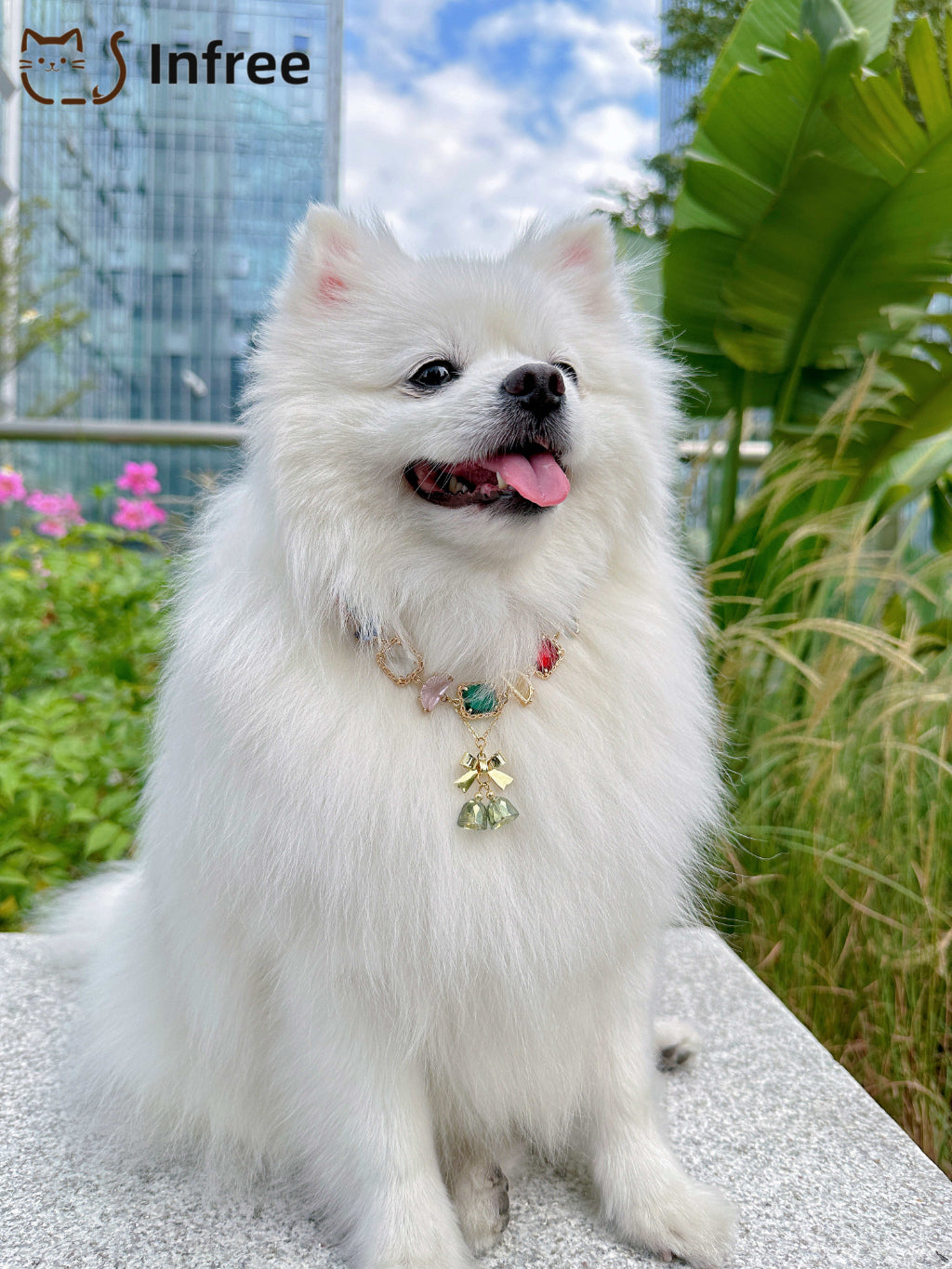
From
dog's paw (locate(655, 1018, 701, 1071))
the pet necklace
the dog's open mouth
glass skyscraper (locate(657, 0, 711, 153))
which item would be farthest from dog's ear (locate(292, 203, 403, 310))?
glass skyscraper (locate(657, 0, 711, 153))

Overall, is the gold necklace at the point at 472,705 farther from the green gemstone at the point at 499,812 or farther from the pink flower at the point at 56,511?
the pink flower at the point at 56,511

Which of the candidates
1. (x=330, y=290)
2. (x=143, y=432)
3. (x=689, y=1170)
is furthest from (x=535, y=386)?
(x=143, y=432)

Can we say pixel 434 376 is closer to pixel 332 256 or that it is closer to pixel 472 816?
pixel 332 256

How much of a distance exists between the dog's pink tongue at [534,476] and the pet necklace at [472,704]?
0.20 m

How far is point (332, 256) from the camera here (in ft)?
3.86

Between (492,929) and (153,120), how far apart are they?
12.6 metres

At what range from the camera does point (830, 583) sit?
3.07 meters

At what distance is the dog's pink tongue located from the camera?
110 cm

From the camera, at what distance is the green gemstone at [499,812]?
1.09 metres

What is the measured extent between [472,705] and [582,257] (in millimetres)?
659

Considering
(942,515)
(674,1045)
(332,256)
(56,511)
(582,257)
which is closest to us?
(332,256)

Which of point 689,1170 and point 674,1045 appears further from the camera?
point 674,1045

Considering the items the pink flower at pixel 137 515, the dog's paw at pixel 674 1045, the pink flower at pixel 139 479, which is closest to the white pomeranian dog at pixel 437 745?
the dog's paw at pixel 674 1045

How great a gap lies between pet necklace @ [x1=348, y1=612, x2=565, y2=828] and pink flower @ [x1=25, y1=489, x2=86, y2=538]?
10.7ft
